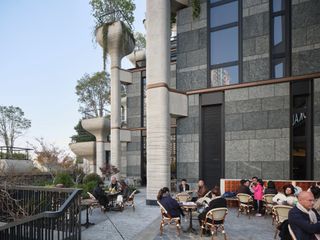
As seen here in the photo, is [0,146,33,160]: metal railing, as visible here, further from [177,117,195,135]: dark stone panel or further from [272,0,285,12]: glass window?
[272,0,285,12]: glass window

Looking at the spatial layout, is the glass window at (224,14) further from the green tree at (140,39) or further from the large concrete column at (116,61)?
the green tree at (140,39)

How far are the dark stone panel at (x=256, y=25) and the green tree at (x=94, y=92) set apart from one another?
26.9m

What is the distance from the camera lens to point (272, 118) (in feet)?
45.2

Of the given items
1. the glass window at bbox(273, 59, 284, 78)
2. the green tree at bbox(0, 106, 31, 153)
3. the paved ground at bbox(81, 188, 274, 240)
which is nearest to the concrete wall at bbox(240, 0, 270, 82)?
the glass window at bbox(273, 59, 284, 78)

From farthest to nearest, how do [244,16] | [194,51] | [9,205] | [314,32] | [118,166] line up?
[118,166] < [194,51] < [244,16] < [314,32] < [9,205]

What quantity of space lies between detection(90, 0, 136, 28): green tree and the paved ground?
16.4m

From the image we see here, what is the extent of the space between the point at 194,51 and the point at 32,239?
1262 cm

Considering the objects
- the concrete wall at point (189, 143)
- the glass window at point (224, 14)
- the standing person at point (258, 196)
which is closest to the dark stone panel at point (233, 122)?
the concrete wall at point (189, 143)

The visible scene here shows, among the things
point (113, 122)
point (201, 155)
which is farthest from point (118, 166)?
point (201, 155)

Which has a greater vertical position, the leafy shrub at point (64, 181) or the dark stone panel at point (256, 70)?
the dark stone panel at point (256, 70)

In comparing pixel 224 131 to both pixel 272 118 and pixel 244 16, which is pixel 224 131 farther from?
pixel 244 16

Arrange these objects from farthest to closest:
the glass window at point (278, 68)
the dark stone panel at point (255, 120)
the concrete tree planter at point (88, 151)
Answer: the concrete tree planter at point (88, 151) → the dark stone panel at point (255, 120) → the glass window at point (278, 68)

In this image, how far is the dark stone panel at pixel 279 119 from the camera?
1347 centimetres

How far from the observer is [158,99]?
1370 cm
